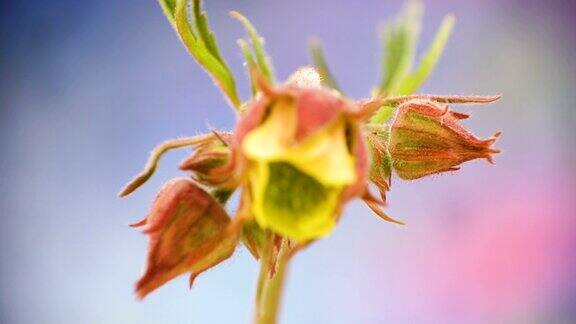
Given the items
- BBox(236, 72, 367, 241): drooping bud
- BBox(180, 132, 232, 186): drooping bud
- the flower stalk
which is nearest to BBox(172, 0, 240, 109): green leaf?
Answer: the flower stalk

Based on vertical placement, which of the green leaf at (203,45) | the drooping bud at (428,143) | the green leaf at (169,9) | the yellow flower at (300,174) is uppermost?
the green leaf at (169,9)

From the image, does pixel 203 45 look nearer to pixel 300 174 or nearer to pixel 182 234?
pixel 182 234

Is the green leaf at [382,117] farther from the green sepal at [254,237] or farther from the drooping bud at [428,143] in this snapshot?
the green sepal at [254,237]

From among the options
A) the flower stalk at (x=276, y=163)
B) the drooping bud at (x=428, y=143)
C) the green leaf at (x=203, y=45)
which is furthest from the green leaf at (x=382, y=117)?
the green leaf at (x=203, y=45)

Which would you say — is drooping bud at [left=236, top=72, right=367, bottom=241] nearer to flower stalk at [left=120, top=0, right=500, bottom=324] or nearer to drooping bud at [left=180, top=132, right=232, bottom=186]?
flower stalk at [left=120, top=0, right=500, bottom=324]

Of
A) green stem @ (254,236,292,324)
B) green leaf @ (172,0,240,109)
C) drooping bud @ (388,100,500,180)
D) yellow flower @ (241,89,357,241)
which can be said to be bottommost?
green stem @ (254,236,292,324)

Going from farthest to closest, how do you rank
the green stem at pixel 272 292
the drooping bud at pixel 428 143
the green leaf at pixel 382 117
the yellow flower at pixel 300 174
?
the green leaf at pixel 382 117 → the drooping bud at pixel 428 143 → the green stem at pixel 272 292 → the yellow flower at pixel 300 174

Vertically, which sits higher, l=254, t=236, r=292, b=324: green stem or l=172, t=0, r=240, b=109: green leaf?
l=172, t=0, r=240, b=109: green leaf
